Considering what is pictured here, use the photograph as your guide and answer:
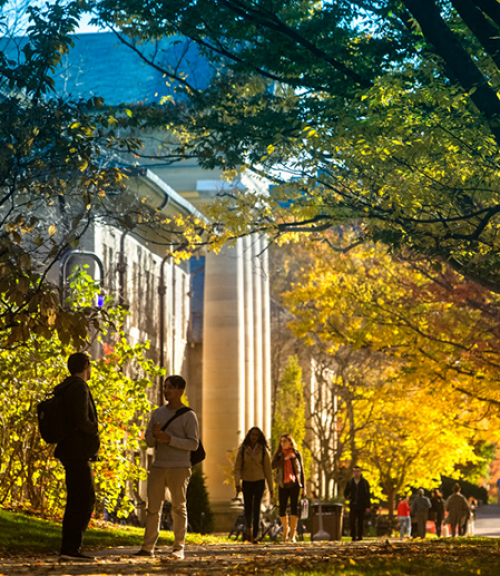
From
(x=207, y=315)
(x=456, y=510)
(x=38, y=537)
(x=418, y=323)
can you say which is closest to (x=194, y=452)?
(x=38, y=537)

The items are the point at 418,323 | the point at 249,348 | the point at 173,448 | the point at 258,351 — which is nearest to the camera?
the point at 173,448

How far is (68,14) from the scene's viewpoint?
8.66 metres

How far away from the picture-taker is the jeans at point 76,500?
7.96 meters

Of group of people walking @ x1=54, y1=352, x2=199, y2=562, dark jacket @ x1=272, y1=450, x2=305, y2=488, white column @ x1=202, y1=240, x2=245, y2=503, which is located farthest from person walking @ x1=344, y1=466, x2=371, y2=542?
A: group of people walking @ x1=54, y1=352, x2=199, y2=562

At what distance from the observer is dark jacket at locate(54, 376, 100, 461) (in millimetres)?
7895

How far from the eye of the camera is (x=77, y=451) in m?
7.94

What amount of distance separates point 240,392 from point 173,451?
21882 mm

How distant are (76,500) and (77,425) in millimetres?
655

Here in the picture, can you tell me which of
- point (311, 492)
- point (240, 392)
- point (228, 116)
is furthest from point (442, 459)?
point (228, 116)

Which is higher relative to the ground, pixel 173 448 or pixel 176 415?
pixel 176 415

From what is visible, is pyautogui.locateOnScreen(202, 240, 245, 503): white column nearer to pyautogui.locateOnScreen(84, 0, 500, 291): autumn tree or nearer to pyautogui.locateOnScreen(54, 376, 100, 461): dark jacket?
pyautogui.locateOnScreen(84, 0, 500, 291): autumn tree

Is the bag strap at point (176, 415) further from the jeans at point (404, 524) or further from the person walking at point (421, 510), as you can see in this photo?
the jeans at point (404, 524)

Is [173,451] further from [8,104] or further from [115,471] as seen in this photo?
[115,471]

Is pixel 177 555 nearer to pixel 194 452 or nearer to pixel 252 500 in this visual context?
pixel 194 452
